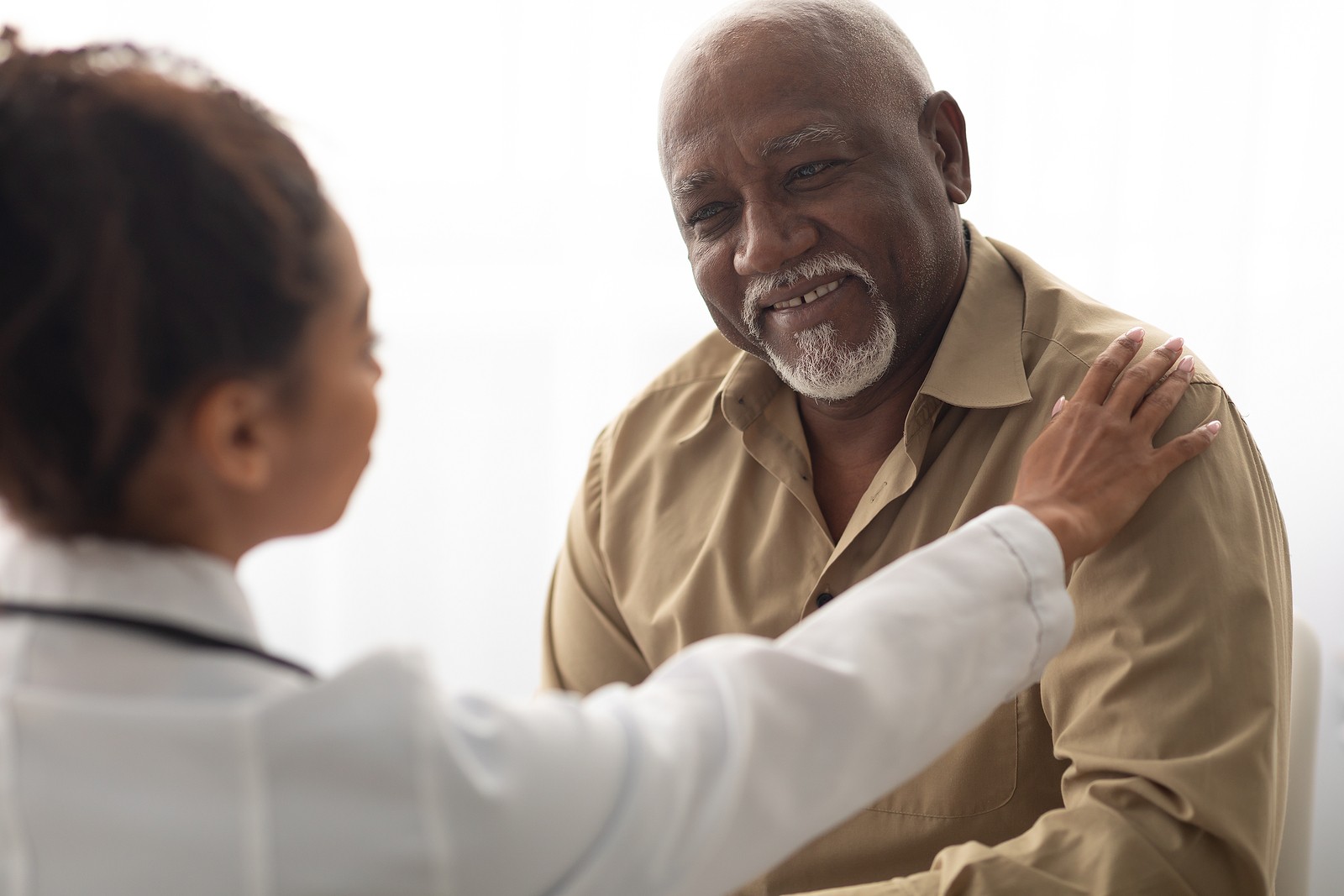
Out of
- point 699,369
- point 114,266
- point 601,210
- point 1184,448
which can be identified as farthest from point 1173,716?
point 601,210

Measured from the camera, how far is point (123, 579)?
832 millimetres

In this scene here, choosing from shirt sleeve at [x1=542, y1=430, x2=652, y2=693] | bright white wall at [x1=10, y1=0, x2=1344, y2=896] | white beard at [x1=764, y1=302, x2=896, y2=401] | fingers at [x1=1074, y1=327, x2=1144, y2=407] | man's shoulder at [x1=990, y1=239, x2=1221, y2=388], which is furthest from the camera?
bright white wall at [x1=10, y1=0, x2=1344, y2=896]

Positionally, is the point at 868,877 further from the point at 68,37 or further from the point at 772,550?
the point at 68,37

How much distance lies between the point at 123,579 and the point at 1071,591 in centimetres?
91

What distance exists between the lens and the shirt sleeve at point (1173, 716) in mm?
1166

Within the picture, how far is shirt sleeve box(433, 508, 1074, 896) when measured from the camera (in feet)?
2.70

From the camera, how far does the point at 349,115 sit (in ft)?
8.07

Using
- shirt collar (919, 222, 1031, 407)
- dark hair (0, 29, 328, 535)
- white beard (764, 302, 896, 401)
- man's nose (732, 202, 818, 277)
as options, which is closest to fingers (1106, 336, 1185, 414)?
shirt collar (919, 222, 1031, 407)

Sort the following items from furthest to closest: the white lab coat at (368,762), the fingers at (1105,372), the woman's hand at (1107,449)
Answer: the fingers at (1105,372) → the woman's hand at (1107,449) → the white lab coat at (368,762)

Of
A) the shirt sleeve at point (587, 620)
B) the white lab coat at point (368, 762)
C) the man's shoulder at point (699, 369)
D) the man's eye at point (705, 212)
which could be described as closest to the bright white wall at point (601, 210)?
the man's shoulder at point (699, 369)

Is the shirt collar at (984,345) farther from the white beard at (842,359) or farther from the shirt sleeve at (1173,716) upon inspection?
the shirt sleeve at (1173,716)

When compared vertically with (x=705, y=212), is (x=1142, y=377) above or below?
below

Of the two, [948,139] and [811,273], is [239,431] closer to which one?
[811,273]

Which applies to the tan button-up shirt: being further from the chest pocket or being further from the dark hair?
the dark hair
